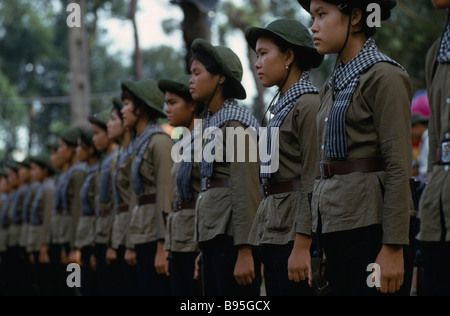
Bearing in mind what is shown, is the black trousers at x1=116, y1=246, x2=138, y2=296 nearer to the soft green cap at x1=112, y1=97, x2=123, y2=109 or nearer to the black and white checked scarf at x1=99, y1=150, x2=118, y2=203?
the black and white checked scarf at x1=99, y1=150, x2=118, y2=203

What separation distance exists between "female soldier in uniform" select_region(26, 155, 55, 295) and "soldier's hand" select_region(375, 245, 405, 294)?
8.19 m

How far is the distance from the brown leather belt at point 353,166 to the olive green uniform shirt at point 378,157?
22 mm

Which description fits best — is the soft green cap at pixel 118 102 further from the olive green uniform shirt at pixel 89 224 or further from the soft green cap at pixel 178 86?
the soft green cap at pixel 178 86

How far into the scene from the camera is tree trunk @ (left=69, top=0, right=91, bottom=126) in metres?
19.1

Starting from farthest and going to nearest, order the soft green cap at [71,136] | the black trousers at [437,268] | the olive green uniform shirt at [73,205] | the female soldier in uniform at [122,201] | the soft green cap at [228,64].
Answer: the soft green cap at [71,136]
the olive green uniform shirt at [73,205]
the female soldier in uniform at [122,201]
the soft green cap at [228,64]
the black trousers at [437,268]

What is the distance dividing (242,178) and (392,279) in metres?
1.95

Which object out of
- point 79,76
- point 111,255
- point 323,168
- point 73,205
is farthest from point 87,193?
point 79,76

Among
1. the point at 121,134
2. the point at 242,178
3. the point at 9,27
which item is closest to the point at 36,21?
the point at 9,27

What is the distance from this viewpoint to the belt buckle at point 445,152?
10.1 feet

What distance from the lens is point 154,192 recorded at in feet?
22.3

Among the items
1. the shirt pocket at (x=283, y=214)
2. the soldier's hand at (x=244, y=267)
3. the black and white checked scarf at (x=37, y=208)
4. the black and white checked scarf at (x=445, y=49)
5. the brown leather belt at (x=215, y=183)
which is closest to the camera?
the black and white checked scarf at (x=445, y=49)

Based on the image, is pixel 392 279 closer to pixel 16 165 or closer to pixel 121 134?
→ pixel 121 134

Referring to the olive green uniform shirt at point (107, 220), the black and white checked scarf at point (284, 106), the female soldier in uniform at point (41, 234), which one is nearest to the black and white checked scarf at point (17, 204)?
the female soldier in uniform at point (41, 234)
